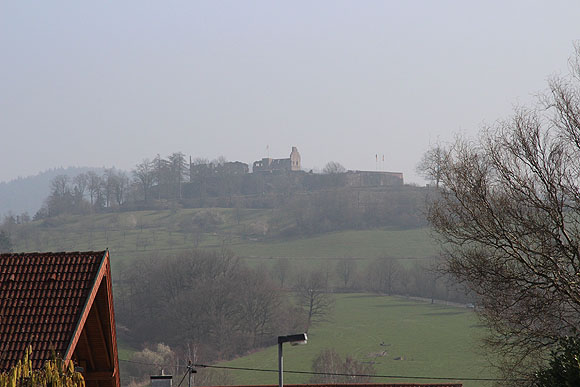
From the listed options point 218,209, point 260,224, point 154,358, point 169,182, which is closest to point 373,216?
point 260,224

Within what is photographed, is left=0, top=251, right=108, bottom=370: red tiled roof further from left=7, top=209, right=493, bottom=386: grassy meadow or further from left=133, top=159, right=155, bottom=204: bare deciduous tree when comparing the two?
left=133, top=159, right=155, bottom=204: bare deciduous tree

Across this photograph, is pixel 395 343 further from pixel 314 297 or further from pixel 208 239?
pixel 208 239

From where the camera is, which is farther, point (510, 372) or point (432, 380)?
point (432, 380)

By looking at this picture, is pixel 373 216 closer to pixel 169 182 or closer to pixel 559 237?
pixel 169 182

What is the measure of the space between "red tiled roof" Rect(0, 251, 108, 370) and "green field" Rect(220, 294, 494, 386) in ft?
126

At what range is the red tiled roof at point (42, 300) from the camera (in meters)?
10.3

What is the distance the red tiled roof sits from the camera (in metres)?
10.3

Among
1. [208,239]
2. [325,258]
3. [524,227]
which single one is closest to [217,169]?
[208,239]

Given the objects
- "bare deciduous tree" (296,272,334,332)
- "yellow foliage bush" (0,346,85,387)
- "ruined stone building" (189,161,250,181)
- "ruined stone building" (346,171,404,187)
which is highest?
"ruined stone building" (189,161,250,181)

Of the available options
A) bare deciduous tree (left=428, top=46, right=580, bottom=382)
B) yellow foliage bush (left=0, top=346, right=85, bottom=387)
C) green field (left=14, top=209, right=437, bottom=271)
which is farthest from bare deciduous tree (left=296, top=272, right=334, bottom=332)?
yellow foliage bush (left=0, top=346, right=85, bottom=387)

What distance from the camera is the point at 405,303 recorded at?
78.8 meters

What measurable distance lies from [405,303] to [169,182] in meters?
87.5

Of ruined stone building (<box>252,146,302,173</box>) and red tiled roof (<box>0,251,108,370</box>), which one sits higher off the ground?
ruined stone building (<box>252,146,302,173</box>)

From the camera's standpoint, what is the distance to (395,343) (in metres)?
61.8
